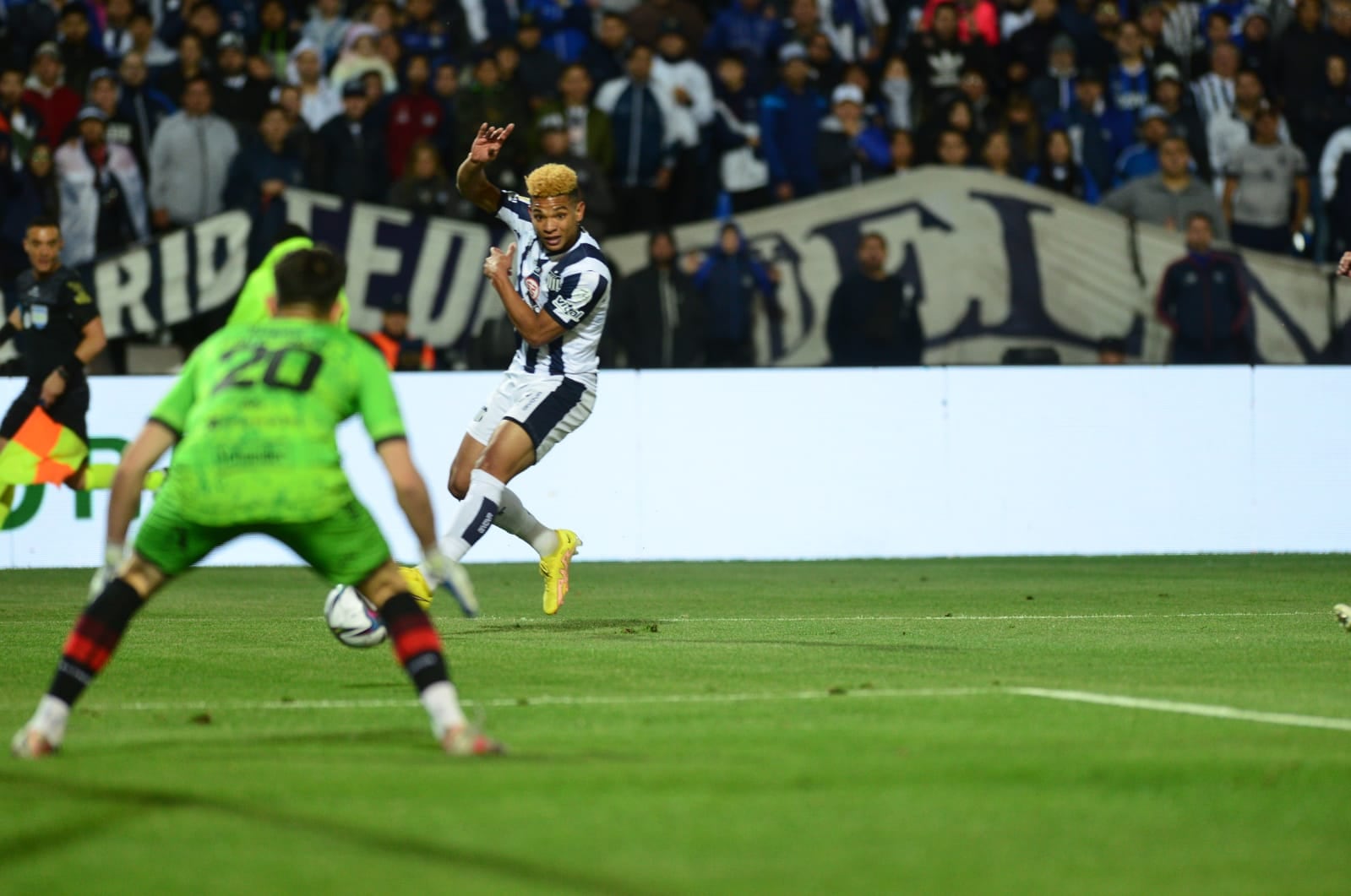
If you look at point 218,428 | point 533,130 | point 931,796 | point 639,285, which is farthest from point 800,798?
point 533,130

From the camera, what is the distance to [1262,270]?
68.1ft

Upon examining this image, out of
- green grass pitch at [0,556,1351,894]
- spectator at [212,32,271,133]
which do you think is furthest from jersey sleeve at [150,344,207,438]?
spectator at [212,32,271,133]

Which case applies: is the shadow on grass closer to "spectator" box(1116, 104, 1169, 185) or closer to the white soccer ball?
the white soccer ball

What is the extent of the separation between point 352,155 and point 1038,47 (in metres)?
7.35

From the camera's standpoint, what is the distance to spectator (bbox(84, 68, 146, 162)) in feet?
66.3

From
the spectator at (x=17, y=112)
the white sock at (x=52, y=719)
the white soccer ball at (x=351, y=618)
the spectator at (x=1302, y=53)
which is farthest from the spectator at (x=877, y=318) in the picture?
the white sock at (x=52, y=719)

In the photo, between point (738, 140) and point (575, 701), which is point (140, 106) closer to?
point (738, 140)

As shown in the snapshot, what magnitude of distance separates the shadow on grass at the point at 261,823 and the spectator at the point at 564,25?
53.0 ft

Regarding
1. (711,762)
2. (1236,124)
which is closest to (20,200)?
(1236,124)

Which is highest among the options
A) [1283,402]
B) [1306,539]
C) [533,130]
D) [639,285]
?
[533,130]

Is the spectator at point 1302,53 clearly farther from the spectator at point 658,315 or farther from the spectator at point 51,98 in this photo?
the spectator at point 51,98

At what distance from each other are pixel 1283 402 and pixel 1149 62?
5.04m

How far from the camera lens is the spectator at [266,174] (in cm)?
1970

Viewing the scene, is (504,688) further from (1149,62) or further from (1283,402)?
(1149,62)
